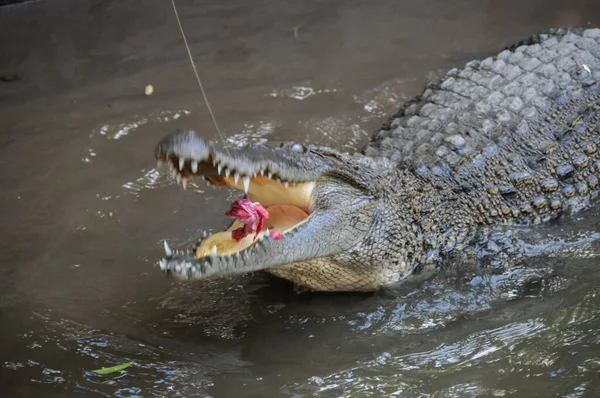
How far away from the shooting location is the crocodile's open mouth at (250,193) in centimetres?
333

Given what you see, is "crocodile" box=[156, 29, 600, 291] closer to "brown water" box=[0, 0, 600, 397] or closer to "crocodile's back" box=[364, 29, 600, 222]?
"crocodile's back" box=[364, 29, 600, 222]

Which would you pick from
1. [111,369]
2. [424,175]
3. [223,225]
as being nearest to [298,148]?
[424,175]

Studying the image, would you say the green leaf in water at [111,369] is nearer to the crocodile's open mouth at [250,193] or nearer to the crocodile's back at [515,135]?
the crocodile's open mouth at [250,193]

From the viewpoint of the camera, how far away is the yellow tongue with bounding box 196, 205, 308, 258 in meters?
3.50

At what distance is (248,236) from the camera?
142 inches

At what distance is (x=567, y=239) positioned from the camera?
172 inches

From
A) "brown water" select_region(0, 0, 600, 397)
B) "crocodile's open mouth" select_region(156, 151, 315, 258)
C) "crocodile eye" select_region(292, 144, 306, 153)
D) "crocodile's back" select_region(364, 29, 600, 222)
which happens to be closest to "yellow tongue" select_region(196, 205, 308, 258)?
"crocodile's open mouth" select_region(156, 151, 315, 258)

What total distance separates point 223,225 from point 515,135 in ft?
6.40

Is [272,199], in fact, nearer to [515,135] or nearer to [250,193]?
[250,193]

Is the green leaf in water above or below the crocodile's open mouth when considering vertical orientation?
below

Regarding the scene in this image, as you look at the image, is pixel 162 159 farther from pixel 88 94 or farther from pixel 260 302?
pixel 88 94

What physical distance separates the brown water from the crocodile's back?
0.83ft

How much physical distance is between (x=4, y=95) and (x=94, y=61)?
92 centimetres

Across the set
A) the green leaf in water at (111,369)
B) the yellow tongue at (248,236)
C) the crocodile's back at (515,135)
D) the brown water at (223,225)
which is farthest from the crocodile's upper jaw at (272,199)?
the crocodile's back at (515,135)
